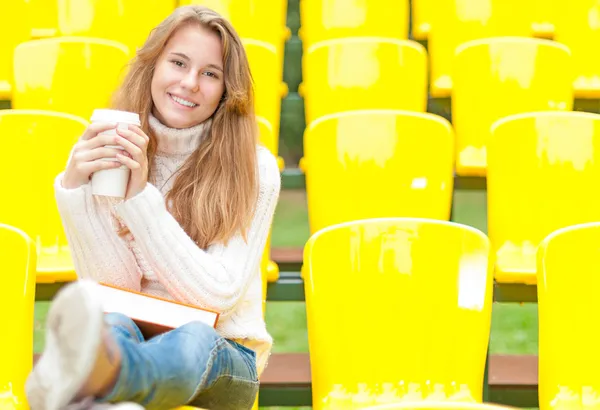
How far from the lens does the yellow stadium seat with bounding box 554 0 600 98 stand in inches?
Answer: 128

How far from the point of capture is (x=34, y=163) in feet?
7.57

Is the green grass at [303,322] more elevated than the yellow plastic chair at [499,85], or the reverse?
the yellow plastic chair at [499,85]

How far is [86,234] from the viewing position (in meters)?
1.66

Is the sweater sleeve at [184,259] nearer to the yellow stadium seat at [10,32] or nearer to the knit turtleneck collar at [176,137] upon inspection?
the knit turtleneck collar at [176,137]

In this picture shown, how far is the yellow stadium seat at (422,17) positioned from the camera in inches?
133

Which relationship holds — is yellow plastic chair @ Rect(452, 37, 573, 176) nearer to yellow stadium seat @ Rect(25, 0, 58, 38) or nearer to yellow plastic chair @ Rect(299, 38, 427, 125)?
yellow plastic chair @ Rect(299, 38, 427, 125)

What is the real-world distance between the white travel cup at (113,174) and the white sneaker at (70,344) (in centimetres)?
34

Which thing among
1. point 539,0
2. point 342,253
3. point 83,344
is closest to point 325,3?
point 539,0

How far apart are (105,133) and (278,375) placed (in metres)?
0.97

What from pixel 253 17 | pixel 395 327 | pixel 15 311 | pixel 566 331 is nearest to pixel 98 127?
pixel 15 311

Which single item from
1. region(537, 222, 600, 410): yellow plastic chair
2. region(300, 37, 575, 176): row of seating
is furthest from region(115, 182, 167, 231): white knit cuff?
region(300, 37, 575, 176): row of seating

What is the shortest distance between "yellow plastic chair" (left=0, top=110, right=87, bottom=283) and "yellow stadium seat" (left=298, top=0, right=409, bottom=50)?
118 cm

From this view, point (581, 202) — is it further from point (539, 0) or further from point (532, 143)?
point (539, 0)

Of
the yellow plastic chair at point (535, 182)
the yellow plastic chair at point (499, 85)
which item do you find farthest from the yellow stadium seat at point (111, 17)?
the yellow plastic chair at point (535, 182)
